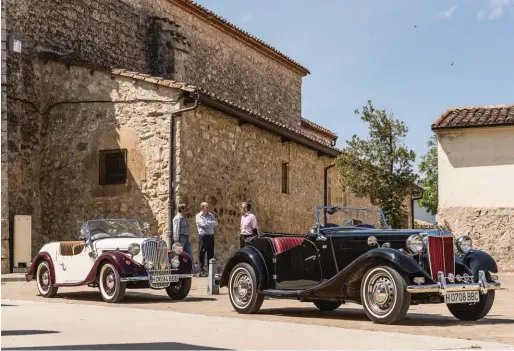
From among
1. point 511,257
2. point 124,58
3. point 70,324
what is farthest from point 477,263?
point 124,58

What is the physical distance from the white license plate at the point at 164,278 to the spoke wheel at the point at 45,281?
1.89 metres

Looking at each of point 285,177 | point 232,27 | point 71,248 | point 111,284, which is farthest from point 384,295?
point 232,27

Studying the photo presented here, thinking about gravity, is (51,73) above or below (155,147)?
above

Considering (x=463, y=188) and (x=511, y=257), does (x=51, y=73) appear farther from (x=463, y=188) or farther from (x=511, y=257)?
(x=511, y=257)

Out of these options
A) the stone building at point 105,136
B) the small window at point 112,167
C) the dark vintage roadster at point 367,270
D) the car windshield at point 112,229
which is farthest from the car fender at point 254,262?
the small window at point 112,167

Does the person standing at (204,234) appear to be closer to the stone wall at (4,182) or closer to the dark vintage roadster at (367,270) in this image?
the stone wall at (4,182)

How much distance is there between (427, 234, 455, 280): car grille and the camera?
963cm

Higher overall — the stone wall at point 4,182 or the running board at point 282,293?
the stone wall at point 4,182

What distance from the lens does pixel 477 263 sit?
10109 mm

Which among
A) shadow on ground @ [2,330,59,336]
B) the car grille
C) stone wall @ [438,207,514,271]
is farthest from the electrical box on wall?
the car grille

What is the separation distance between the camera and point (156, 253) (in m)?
13.0

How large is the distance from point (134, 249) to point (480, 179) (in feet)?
36.9

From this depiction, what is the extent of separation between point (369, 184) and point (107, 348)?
18.5 metres

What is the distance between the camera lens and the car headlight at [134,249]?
12.8 m
